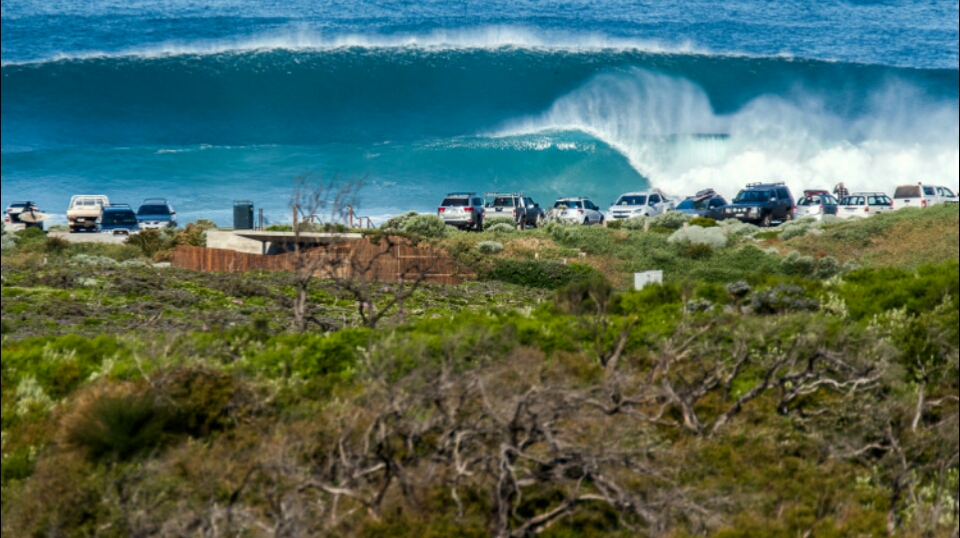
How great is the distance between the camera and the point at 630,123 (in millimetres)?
68875

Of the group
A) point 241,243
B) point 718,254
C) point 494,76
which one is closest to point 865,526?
point 718,254

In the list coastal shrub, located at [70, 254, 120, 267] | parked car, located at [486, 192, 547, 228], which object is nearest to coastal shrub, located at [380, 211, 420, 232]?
parked car, located at [486, 192, 547, 228]

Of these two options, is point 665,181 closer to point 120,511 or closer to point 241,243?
point 241,243

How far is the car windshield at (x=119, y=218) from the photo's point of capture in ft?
136

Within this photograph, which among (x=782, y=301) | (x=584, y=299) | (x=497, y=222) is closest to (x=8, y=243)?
(x=497, y=222)

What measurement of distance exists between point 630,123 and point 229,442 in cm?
5655

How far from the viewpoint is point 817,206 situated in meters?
45.2

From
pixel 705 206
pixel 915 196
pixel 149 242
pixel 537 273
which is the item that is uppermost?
pixel 915 196

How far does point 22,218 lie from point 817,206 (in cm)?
2794

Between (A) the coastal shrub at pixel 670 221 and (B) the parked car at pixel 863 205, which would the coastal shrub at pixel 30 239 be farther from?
(B) the parked car at pixel 863 205

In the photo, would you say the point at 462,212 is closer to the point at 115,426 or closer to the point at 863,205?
the point at 863,205

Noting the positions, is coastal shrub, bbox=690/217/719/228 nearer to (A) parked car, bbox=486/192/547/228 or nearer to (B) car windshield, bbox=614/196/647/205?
(B) car windshield, bbox=614/196/647/205

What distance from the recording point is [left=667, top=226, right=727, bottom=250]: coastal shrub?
111 feet

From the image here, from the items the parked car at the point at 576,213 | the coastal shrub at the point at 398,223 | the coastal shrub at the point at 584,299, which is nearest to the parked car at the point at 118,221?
the coastal shrub at the point at 398,223
